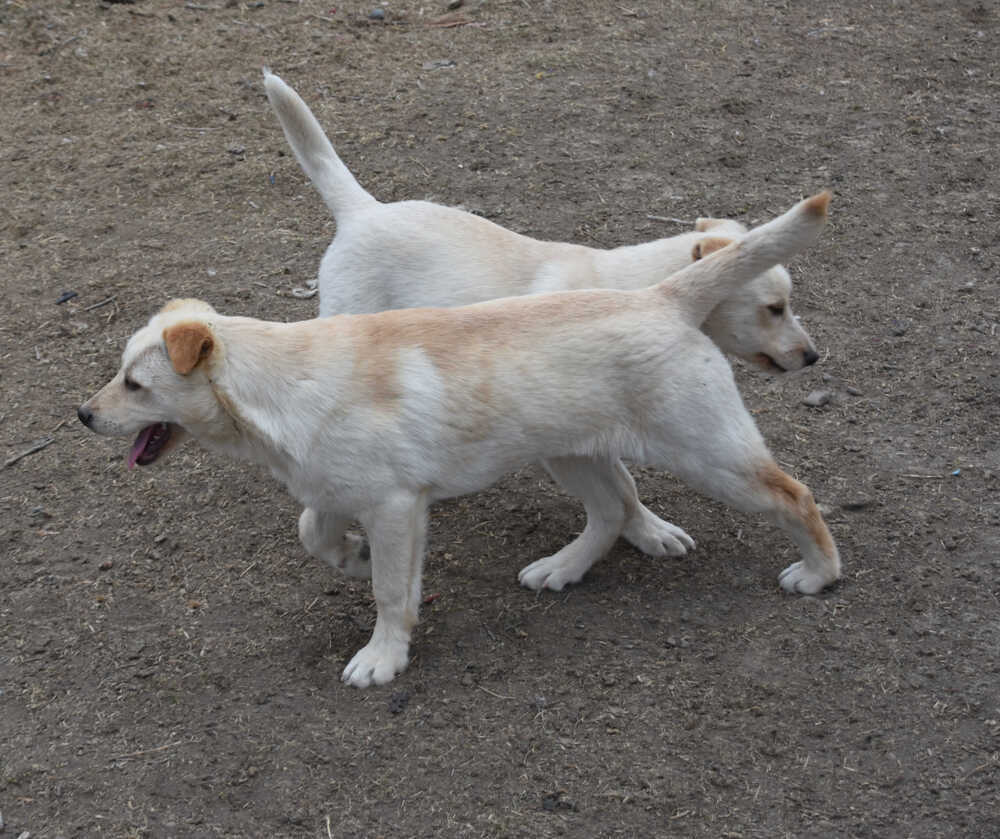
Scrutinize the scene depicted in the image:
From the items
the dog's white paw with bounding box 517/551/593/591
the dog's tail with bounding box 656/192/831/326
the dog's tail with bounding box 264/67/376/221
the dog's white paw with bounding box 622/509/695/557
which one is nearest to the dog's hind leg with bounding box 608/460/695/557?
the dog's white paw with bounding box 622/509/695/557

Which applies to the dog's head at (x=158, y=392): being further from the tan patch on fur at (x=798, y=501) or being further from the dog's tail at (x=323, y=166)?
the tan patch on fur at (x=798, y=501)

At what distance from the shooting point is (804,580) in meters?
4.30

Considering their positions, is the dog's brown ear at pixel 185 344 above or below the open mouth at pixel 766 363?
above

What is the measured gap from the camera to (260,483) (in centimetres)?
524

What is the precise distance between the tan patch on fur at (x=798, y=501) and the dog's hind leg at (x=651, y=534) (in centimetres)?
61

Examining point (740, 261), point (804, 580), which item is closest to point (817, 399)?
point (804, 580)

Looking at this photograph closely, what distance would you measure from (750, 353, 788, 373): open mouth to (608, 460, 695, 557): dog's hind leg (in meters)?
0.70

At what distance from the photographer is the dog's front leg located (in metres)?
3.93

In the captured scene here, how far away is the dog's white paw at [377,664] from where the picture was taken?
→ 4051mm

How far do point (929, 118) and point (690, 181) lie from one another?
1.87 m

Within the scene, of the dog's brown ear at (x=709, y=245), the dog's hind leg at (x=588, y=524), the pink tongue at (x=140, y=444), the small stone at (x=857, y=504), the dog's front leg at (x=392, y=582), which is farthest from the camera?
the small stone at (x=857, y=504)

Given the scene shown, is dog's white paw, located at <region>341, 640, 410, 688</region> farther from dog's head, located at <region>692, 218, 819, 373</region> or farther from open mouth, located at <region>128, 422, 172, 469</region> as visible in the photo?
dog's head, located at <region>692, 218, 819, 373</region>

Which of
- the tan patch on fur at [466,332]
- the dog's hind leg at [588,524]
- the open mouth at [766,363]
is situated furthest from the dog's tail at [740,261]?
the dog's hind leg at [588,524]

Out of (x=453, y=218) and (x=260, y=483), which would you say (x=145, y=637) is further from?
(x=453, y=218)
